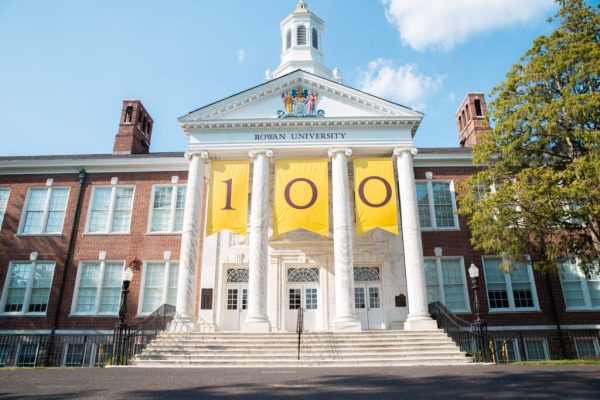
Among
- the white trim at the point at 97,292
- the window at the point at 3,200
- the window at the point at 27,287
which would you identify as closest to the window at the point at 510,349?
the white trim at the point at 97,292

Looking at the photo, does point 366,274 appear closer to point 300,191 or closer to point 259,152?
point 300,191

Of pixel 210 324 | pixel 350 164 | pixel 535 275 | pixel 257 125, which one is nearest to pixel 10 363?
pixel 210 324

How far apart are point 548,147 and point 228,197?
39.7 ft

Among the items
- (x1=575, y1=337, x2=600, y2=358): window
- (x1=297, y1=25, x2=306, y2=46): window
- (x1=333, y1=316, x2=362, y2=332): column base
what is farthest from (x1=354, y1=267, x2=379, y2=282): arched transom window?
(x1=297, y1=25, x2=306, y2=46): window

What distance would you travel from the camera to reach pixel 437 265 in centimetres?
2009

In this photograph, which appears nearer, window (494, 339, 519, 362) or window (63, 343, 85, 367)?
window (494, 339, 519, 362)

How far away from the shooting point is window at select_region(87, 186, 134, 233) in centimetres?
2134

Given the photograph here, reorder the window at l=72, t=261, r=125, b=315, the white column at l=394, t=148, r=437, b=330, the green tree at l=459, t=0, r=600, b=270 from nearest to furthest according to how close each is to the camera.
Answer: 1. the green tree at l=459, t=0, r=600, b=270
2. the white column at l=394, t=148, r=437, b=330
3. the window at l=72, t=261, r=125, b=315

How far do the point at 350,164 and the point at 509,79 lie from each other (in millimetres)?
8436

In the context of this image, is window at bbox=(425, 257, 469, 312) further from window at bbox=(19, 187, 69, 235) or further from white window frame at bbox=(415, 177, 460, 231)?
window at bbox=(19, 187, 69, 235)

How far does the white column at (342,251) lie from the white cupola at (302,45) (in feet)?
39.3

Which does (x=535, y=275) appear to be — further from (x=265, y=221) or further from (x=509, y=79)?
(x=265, y=221)

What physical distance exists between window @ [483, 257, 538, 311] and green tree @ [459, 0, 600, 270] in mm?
5014

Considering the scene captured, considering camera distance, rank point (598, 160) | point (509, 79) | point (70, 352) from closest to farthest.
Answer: point (598, 160) → point (509, 79) → point (70, 352)
